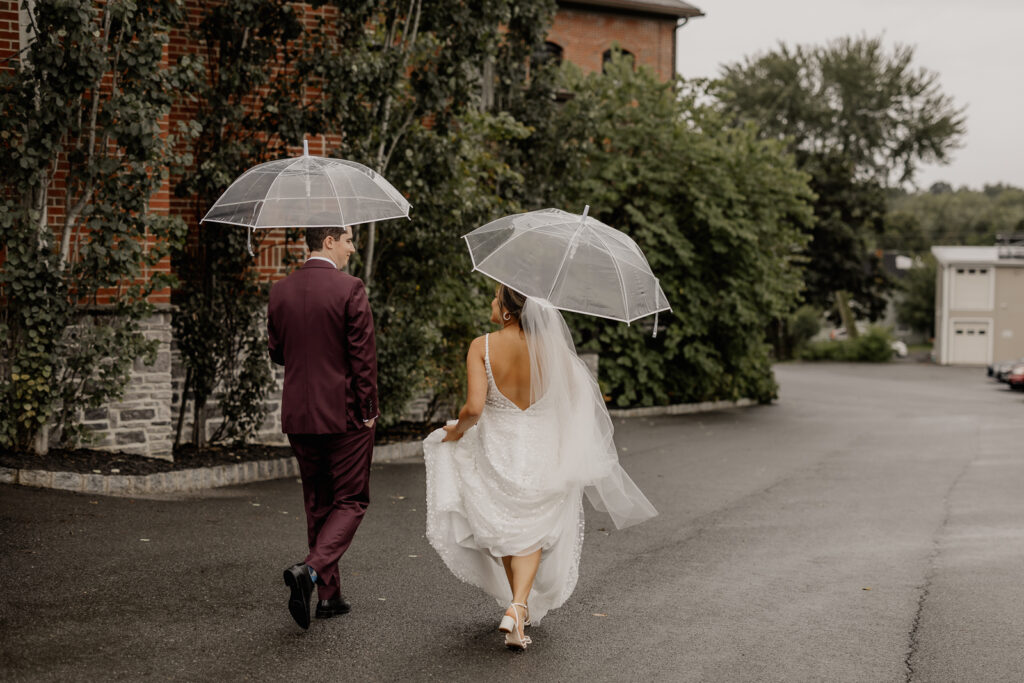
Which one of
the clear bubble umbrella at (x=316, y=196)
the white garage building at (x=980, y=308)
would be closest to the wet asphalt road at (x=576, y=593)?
the clear bubble umbrella at (x=316, y=196)

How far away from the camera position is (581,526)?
596 cm

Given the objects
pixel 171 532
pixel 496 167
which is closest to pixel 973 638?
pixel 171 532

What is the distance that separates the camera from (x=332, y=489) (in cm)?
575

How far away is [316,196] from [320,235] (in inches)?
18.9

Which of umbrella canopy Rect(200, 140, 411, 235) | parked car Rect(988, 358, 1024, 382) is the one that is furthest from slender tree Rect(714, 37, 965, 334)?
umbrella canopy Rect(200, 140, 411, 235)

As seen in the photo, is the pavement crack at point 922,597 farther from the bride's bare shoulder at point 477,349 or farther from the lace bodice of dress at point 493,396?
the bride's bare shoulder at point 477,349

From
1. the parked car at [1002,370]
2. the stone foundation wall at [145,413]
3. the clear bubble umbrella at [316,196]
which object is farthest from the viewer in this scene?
the parked car at [1002,370]

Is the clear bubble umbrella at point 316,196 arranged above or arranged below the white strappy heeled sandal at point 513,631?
above

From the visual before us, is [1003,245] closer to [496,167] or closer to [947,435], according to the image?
[947,435]

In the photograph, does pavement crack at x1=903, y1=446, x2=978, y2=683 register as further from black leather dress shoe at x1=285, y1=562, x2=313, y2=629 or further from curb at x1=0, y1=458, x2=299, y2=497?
curb at x1=0, y1=458, x2=299, y2=497

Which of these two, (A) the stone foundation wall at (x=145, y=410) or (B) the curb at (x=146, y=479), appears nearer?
(B) the curb at (x=146, y=479)

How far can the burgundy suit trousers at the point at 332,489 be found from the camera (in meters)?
5.62

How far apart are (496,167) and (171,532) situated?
8127 millimetres

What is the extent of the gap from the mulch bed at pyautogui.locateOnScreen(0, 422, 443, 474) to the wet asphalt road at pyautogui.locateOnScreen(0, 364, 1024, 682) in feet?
1.92
